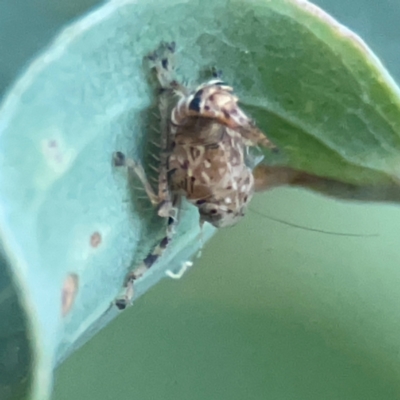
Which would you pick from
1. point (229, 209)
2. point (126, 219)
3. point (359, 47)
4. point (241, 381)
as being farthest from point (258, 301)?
point (359, 47)

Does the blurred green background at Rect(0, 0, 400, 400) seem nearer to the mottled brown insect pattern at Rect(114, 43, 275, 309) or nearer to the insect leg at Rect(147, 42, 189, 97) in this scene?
the mottled brown insect pattern at Rect(114, 43, 275, 309)

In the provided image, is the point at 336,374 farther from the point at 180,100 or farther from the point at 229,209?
the point at 180,100

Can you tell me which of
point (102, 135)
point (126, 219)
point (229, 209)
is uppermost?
point (102, 135)

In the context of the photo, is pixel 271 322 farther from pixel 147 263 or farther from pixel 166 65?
pixel 166 65

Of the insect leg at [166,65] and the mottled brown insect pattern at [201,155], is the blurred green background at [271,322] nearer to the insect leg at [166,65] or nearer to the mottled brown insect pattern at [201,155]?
the mottled brown insect pattern at [201,155]

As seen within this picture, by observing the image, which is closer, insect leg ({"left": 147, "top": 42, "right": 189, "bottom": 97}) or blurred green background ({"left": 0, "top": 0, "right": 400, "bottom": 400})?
insect leg ({"left": 147, "top": 42, "right": 189, "bottom": 97})

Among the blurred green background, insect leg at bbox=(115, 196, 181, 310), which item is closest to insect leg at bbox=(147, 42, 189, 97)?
insect leg at bbox=(115, 196, 181, 310)

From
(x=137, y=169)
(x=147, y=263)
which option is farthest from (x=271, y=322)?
(x=137, y=169)
